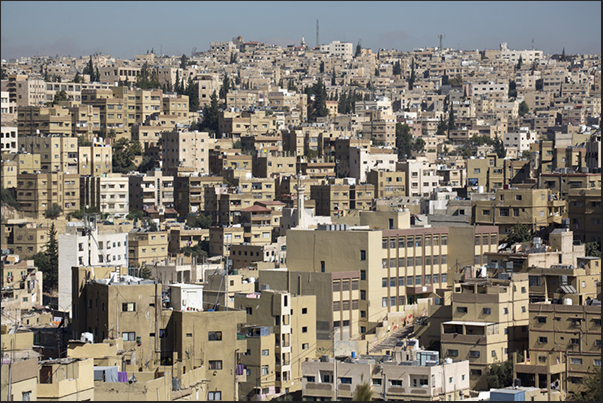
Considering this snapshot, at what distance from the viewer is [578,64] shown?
143125mm

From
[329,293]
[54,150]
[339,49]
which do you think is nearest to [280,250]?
[329,293]

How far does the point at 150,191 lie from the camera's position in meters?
63.4

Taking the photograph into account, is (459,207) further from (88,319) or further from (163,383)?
(163,383)

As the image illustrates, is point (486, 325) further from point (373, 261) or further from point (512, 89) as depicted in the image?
point (512, 89)

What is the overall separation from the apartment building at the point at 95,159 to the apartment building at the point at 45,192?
13.4ft

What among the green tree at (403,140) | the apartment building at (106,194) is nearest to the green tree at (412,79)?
the green tree at (403,140)

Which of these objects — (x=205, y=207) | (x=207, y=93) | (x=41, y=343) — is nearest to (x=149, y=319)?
(x=41, y=343)

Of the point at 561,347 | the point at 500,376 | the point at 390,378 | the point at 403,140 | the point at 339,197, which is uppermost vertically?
the point at 403,140

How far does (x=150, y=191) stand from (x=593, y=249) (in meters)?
29.3

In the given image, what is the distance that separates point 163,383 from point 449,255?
Result: 47.4ft

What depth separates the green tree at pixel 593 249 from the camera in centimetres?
3678

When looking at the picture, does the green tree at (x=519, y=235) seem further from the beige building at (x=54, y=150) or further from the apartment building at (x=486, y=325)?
the beige building at (x=54, y=150)

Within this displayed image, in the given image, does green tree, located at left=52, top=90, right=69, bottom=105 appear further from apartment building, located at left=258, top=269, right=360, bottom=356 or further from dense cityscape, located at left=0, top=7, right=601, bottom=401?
apartment building, located at left=258, top=269, right=360, bottom=356

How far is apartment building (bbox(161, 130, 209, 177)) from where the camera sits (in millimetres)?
69350
